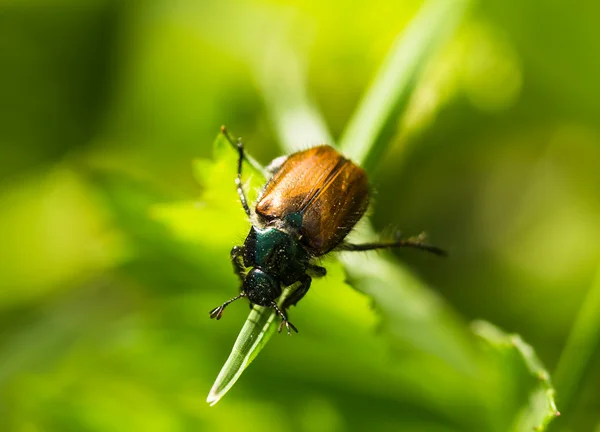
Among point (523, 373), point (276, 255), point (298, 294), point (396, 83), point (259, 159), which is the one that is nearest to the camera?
point (523, 373)

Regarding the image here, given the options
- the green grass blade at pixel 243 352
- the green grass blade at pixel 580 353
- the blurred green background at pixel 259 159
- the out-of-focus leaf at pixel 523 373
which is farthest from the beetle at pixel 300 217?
the green grass blade at pixel 580 353

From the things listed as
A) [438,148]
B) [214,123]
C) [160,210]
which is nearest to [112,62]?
[214,123]

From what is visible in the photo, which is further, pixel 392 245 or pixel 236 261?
pixel 392 245

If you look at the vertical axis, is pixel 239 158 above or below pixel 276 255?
above

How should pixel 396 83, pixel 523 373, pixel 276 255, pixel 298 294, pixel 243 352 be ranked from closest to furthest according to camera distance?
pixel 243 352 < pixel 523 373 < pixel 298 294 < pixel 276 255 < pixel 396 83

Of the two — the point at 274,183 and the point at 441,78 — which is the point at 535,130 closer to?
the point at 441,78

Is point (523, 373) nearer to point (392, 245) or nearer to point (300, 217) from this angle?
point (392, 245)

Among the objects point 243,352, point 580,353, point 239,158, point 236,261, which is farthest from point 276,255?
point 580,353

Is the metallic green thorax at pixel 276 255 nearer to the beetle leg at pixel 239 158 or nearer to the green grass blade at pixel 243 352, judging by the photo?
the beetle leg at pixel 239 158
